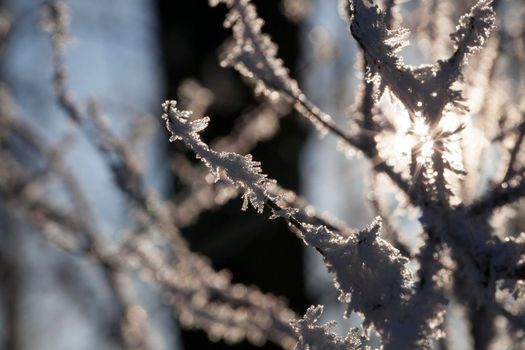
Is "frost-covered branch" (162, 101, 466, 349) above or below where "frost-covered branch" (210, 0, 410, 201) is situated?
below

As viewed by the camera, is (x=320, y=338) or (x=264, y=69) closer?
(x=320, y=338)

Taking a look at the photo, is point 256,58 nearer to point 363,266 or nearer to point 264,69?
point 264,69

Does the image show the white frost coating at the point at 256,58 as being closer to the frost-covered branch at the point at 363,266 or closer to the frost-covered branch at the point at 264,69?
the frost-covered branch at the point at 264,69

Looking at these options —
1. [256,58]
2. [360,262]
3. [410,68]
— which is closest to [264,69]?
[256,58]

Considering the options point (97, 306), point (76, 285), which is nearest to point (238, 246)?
point (97, 306)

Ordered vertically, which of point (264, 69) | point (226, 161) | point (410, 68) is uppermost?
point (264, 69)

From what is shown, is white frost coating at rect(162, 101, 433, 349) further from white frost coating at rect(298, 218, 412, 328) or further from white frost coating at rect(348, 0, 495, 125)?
white frost coating at rect(348, 0, 495, 125)

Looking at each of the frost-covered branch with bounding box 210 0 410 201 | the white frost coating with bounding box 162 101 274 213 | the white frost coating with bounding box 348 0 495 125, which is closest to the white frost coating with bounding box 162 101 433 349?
the white frost coating with bounding box 162 101 274 213

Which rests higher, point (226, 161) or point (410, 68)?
point (410, 68)

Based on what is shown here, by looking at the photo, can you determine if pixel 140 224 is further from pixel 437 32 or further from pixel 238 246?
pixel 238 246

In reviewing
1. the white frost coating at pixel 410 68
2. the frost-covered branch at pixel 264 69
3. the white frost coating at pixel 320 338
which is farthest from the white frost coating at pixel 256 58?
the white frost coating at pixel 320 338
